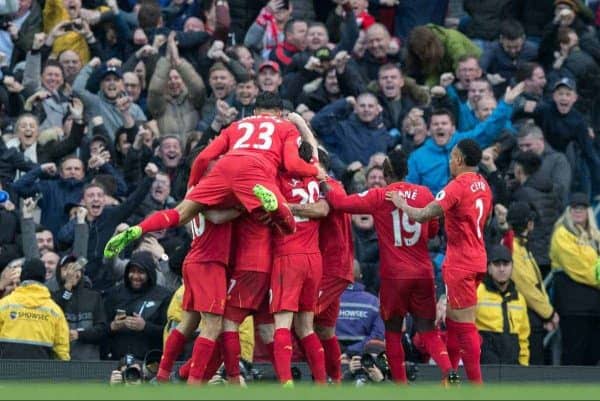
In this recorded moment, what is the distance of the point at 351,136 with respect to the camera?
73.4 ft

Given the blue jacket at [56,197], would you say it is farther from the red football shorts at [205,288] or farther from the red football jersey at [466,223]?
the red football jersey at [466,223]

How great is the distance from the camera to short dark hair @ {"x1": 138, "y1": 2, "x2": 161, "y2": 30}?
24.1m

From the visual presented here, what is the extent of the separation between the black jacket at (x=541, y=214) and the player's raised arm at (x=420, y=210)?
4213 mm

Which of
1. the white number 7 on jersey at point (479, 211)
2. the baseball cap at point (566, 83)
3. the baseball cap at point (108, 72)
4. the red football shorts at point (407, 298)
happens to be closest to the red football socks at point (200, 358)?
the red football shorts at point (407, 298)

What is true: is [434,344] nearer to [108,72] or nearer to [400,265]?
[400,265]

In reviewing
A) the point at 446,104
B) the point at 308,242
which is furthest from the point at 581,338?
the point at 308,242

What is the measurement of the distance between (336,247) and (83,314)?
10.2 feet

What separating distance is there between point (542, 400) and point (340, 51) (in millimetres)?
10877

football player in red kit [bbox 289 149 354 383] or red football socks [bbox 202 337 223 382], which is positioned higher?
football player in red kit [bbox 289 149 354 383]

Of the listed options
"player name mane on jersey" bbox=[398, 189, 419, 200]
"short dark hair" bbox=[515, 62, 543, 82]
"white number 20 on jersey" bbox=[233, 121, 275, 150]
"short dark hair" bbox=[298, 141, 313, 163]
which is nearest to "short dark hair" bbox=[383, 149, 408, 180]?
"player name mane on jersey" bbox=[398, 189, 419, 200]

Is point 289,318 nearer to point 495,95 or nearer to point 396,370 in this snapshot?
point 396,370

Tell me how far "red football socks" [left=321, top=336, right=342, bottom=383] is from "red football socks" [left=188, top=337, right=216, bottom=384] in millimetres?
1237

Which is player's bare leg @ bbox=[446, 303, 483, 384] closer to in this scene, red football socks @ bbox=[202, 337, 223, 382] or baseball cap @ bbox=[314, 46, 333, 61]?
red football socks @ bbox=[202, 337, 223, 382]

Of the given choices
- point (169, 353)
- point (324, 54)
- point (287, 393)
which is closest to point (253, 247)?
point (169, 353)
